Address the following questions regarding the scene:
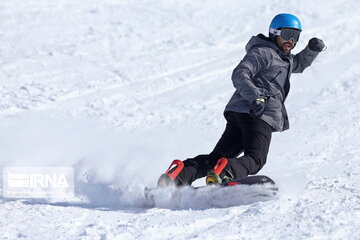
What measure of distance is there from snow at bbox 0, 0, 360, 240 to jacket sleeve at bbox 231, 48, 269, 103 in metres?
0.70

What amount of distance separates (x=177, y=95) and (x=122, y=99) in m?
0.74

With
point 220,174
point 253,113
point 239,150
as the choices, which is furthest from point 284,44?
point 220,174

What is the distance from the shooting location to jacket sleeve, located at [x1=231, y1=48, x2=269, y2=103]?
401cm

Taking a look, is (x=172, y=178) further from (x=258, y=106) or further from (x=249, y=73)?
(x=249, y=73)

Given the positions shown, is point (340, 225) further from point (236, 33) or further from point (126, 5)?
point (126, 5)

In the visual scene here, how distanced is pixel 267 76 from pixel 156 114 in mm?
3141

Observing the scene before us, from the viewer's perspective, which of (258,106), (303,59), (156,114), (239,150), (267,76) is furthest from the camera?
(156,114)

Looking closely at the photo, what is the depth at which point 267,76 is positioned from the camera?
14.1 ft

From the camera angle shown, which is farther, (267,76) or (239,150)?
(239,150)

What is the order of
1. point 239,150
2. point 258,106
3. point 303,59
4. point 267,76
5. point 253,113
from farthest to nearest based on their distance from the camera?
point 303,59
point 239,150
point 267,76
point 253,113
point 258,106

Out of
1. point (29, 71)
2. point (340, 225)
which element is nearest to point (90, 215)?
point (340, 225)

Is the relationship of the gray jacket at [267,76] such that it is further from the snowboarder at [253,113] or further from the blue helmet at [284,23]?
the blue helmet at [284,23]

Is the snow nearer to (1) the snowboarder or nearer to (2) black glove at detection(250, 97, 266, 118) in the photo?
(1) the snowboarder

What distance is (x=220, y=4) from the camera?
12.2 m
